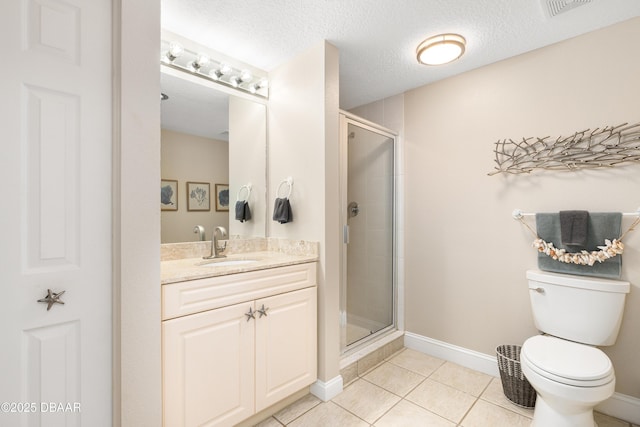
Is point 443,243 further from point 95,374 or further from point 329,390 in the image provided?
point 95,374

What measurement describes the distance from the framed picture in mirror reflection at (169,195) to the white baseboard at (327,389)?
1528mm

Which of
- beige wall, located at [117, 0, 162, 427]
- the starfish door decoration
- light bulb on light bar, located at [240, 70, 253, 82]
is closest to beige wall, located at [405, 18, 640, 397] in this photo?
light bulb on light bar, located at [240, 70, 253, 82]

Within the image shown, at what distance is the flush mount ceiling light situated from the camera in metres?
1.83

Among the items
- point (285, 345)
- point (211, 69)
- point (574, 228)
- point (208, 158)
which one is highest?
point (211, 69)

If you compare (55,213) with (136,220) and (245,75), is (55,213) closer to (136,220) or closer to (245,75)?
(136,220)

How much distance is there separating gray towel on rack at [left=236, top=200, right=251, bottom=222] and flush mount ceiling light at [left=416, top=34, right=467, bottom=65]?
5.44ft

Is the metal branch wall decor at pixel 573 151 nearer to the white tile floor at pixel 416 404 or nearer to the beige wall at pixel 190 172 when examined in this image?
the white tile floor at pixel 416 404

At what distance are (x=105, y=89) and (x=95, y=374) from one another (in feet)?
3.93

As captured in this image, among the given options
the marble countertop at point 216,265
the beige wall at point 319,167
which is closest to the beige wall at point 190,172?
the marble countertop at point 216,265

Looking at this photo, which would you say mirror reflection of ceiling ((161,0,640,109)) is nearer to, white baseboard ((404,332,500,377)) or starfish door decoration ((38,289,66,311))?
starfish door decoration ((38,289,66,311))

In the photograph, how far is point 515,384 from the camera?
181cm

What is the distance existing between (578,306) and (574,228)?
18.2 inches

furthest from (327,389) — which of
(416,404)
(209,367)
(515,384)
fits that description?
(515,384)

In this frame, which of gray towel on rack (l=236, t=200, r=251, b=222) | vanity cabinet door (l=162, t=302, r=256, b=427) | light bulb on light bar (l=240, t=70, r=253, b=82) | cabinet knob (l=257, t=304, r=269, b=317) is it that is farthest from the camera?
gray towel on rack (l=236, t=200, r=251, b=222)
